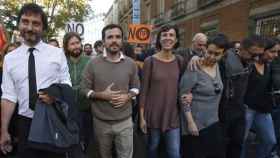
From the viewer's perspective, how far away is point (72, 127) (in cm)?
352

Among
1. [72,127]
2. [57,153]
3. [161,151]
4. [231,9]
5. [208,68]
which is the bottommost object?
[161,151]

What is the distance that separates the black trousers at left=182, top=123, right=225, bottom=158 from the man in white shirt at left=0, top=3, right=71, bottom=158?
195 cm

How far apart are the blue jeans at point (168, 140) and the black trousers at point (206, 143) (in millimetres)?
144

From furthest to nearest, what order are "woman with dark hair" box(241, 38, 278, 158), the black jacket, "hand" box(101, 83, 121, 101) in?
"woman with dark hair" box(241, 38, 278, 158) → "hand" box(101, 83, 121, 101) → the black jacket

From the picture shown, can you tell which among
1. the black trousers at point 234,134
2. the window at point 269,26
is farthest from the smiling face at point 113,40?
the window at point 269,26

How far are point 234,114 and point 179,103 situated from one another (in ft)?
2.44

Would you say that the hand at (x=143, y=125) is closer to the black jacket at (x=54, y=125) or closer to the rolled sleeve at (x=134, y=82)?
the rolled sleeve at (x=134, y=82)

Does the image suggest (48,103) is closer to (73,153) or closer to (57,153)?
(57,153)

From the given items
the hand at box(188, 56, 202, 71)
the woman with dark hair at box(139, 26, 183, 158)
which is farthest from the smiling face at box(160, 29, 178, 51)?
the hand at box(188, 56, 202, 71)

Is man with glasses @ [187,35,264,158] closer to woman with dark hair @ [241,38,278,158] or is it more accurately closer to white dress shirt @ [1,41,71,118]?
woman with dark hair @ [241,38,278,158]

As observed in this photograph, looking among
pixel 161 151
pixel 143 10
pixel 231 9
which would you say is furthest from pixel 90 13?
pixel 161 151

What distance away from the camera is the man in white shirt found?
11.5 ft

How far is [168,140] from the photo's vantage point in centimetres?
505

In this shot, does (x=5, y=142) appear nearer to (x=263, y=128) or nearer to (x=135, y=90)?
(x=135, y=90)
